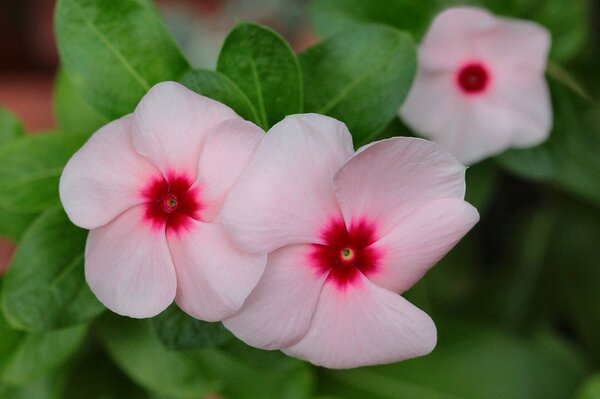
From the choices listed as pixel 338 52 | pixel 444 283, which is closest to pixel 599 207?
pixel 444 283

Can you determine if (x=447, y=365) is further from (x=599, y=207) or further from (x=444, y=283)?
(x=599, y=207)

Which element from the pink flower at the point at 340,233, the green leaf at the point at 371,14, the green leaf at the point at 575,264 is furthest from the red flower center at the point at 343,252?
the green leaf at the point at 575,264

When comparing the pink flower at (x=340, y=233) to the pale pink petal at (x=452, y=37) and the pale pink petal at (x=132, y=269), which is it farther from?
the pale pink petal at (x=452, y=37)

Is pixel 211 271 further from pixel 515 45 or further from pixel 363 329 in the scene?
pixel 515 45

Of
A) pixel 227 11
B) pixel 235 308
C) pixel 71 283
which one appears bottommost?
pixel 227 11

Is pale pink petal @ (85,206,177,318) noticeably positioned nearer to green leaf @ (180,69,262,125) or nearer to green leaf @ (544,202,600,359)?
green leaf @ (180,69,262,125)

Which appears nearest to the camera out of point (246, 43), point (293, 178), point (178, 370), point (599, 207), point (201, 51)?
point (293, 178)

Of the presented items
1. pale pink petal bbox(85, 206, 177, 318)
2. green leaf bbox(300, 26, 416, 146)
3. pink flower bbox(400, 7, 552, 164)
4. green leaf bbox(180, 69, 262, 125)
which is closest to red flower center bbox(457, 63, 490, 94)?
pink flower bbox(400, 7, 552, 164)
